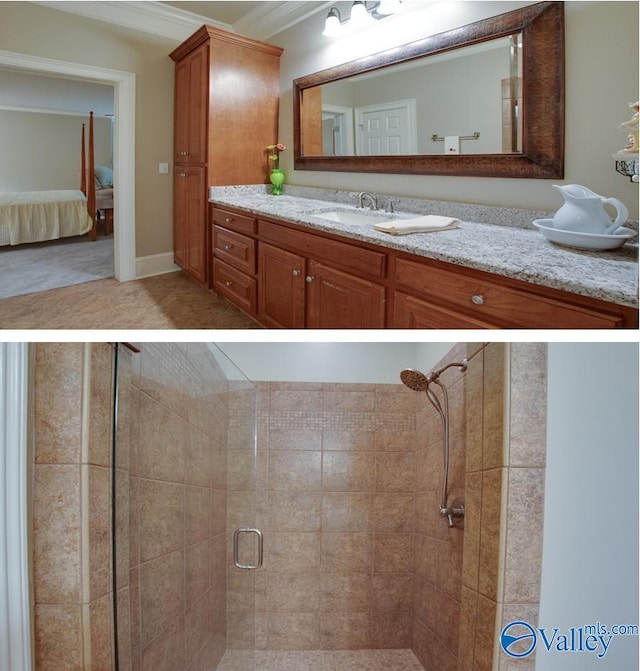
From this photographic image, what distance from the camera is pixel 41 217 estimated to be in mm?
6203

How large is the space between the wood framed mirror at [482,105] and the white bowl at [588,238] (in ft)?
1.34

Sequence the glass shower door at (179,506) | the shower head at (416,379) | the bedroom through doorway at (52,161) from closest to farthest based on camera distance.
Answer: the glass shower door at (179,506), the shower head at (416,379), the bedroom through doorway at (52,161)

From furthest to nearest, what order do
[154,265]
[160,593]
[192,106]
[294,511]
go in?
[154,265] → [192,106] → [294,511] → [160,593]

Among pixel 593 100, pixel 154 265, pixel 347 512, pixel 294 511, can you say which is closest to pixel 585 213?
pixel 593 100

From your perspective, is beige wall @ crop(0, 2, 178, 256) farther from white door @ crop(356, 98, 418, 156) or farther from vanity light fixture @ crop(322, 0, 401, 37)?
white door @ crop(356, 98, 418, 156)

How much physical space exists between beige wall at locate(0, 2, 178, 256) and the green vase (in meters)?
1.04

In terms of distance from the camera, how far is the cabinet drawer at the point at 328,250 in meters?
2.28

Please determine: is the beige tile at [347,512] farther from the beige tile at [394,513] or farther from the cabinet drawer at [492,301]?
the cabinet drawer at [492,301]

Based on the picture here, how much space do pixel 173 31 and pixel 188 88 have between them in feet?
1.93

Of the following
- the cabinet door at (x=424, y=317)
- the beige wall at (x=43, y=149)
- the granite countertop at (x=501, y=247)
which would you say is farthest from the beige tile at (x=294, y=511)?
the beige wall at (x=43, y=149)

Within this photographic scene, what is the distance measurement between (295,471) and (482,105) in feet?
6.95

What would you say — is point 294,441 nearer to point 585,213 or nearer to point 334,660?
point 334,660

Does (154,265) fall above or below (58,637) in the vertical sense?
above

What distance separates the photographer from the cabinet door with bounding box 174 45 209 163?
363cm
